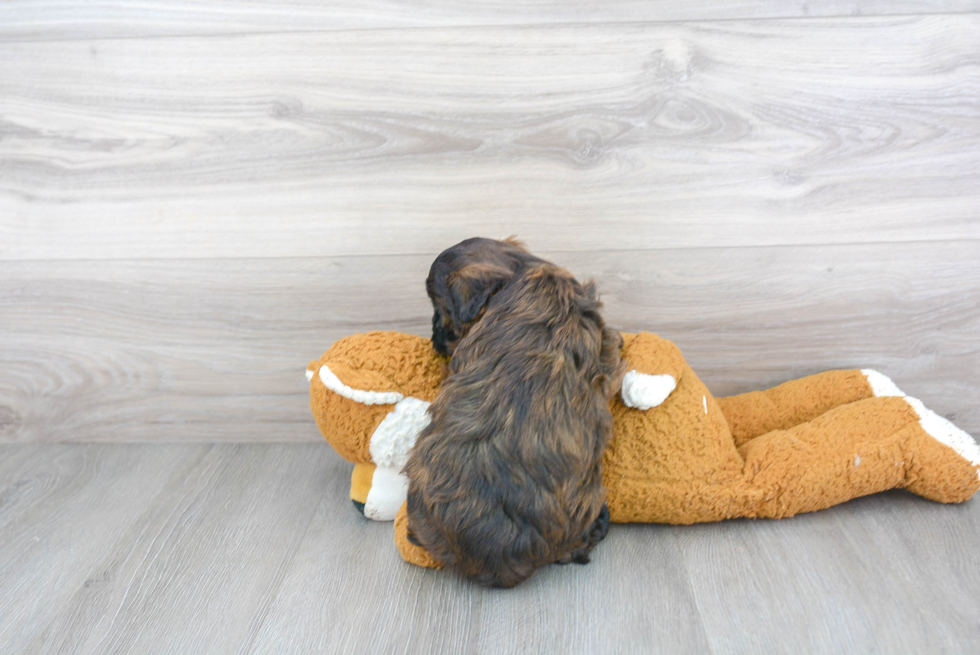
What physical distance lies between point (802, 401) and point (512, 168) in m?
0.73

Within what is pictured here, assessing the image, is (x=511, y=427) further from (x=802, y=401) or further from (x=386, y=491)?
(x=802, y=401)

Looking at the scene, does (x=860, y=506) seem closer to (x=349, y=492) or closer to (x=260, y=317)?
(x=349, y=492)

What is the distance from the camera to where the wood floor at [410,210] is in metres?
1.20

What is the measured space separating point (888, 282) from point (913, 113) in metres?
0.32

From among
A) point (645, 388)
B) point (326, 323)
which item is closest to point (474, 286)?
point (645, 388)

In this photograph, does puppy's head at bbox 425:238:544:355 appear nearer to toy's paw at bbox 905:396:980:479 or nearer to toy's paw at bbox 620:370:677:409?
toy's paw at bbox 620:370:677:409

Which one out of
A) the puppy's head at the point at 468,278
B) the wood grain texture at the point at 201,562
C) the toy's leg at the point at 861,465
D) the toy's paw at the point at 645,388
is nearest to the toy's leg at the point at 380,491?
the wood grain texture at the point at 201,562

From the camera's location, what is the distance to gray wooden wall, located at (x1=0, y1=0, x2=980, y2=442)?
4.04 ft

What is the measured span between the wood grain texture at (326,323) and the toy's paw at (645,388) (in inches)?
11.9

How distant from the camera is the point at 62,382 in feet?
4.92

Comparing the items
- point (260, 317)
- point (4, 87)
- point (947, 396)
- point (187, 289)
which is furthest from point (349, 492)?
point (947, 396)

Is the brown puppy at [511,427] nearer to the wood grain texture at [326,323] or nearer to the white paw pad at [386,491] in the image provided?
the white paw pad at [386,491]

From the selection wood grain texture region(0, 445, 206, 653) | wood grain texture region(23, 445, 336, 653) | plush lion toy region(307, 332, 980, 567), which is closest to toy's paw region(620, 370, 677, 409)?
plush lion toy region(307, 332, 980, 567)

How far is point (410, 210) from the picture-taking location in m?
1.32
